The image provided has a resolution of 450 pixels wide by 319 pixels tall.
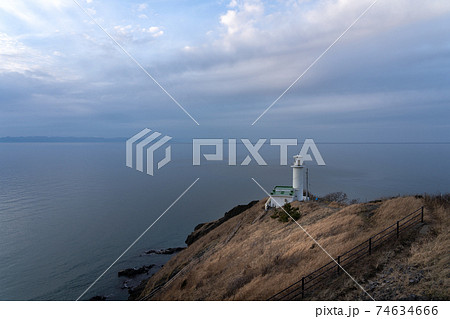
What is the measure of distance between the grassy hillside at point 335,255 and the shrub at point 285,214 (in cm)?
114

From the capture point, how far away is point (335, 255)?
1404 cm

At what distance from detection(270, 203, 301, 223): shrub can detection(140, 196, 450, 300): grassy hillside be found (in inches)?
44.8

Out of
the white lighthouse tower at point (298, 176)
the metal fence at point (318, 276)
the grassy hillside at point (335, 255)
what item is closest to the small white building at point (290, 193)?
the white lighthouse tower at point (298, 176)

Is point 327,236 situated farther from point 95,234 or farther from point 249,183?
point 249,183

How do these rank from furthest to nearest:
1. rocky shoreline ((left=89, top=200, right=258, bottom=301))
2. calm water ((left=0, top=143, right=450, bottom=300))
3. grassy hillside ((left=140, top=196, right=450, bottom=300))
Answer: calm water ((left=0, top=143, right=450, bottom=300)), rocky shoreline ((left=89, top=200, right=258, bottom=301)), grassy hillside ((left=140, top=196, right=450, bottom=300))

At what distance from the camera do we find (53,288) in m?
29.6

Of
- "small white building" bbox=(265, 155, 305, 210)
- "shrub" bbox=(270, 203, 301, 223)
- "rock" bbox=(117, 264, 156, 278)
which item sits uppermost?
"small white building" bbox=(265, 155, 305, 210)

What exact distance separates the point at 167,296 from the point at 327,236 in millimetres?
11551

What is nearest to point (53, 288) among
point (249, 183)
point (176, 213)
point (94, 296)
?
point (94, 296)

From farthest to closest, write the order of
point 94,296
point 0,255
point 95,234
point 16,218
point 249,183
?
point 249,183 < point 16,218 < point 95,234 < point 0,255 < point 94,296

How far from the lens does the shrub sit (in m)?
26.3
